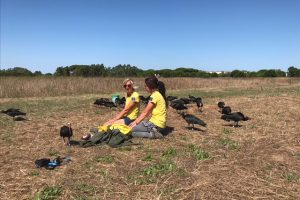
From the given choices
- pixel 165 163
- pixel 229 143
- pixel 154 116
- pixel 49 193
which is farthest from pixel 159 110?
pixel 49 193

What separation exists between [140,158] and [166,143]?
1497 millimetres

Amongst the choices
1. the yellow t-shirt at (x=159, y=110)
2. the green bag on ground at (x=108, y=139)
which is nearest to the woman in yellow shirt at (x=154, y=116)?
the yellow t-shirt at (x=159, y=110)

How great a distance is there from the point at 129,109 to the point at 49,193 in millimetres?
4341

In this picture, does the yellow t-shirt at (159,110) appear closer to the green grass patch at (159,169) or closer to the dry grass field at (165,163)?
the dry grass field at (165,163)

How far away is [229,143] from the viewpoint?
30.1ft

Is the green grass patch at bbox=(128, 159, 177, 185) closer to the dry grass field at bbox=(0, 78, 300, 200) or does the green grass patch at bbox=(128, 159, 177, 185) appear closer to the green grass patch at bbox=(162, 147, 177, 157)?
the dry grass field at bbox=(0, 78, 300, 200)

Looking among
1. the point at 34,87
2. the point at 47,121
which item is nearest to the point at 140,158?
the point at 47,121

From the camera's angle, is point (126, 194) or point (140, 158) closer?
point (126, 194)

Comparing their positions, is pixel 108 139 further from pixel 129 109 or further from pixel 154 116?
pixel 154 116

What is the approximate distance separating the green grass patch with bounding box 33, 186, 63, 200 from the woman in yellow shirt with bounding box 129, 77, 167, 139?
11.6 feet

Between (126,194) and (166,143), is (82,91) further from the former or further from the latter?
(126,194)

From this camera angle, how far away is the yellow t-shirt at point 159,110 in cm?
962

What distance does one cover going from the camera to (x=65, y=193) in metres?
5.95

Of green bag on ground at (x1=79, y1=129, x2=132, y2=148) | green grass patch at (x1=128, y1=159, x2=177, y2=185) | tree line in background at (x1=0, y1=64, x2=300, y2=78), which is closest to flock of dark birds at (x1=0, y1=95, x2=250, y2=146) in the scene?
green bag on ground at (x1=79, y1=129, x2=132, y2=148)
